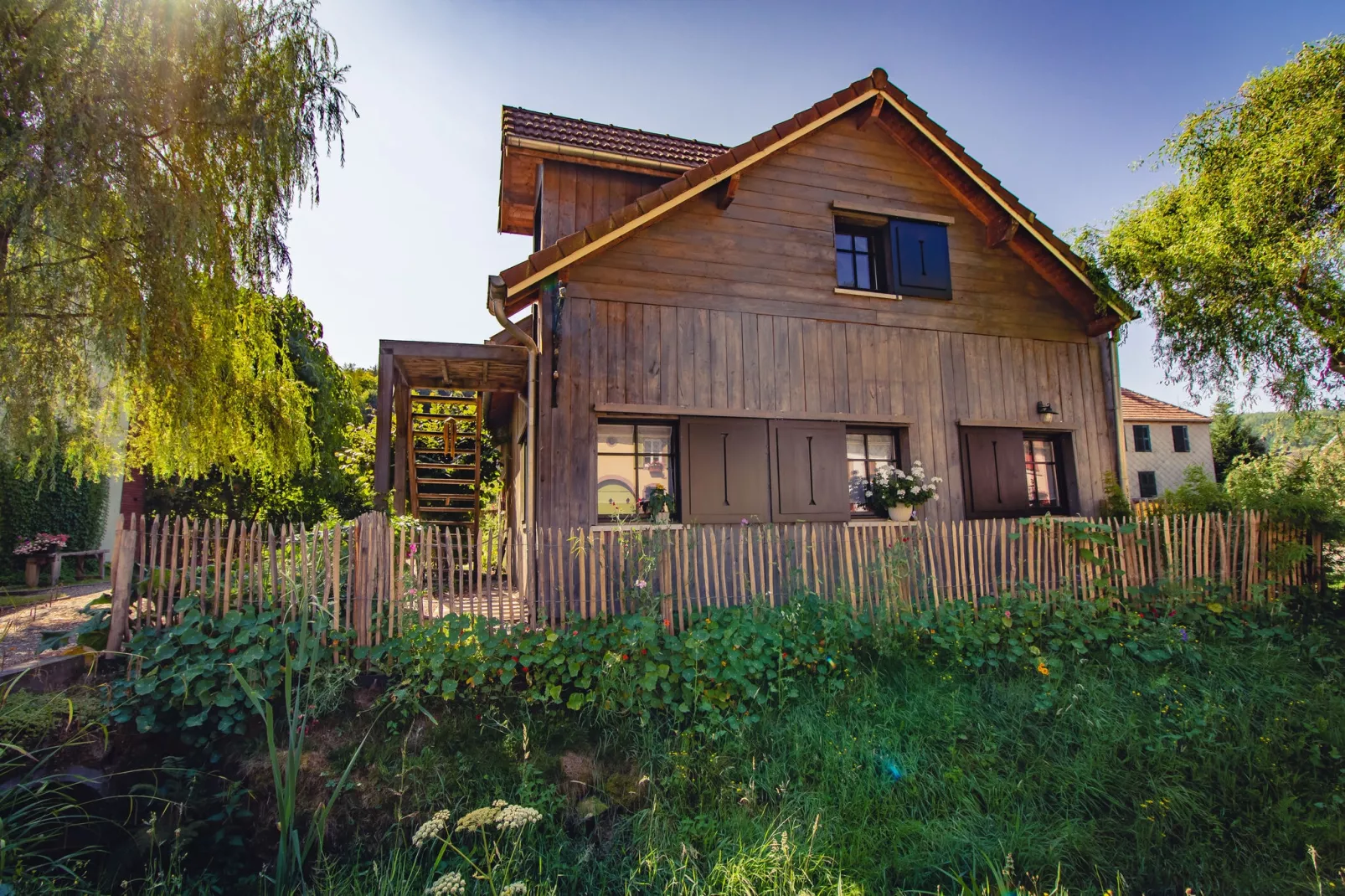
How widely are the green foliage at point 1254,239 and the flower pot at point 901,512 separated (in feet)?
16.7

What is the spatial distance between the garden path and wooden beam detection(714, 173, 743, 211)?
6.87m

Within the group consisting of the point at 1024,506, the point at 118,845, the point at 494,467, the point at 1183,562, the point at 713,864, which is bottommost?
the point at 713,864

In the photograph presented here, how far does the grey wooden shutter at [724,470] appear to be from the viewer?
22.6 feet

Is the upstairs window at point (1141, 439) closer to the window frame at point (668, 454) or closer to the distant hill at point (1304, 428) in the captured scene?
the distant hill at point (1304, 428)

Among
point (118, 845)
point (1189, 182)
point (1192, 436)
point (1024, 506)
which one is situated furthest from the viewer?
Result: point (1192, 436)

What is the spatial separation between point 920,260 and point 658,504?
4.85 meters

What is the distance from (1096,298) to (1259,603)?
426 cm

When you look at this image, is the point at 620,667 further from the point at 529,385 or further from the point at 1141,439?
the point at 1141,439

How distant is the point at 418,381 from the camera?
8.05 m

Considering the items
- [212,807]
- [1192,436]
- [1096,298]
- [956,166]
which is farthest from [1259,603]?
[1192,436]

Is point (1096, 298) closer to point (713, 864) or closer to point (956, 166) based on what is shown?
point (956, 166)

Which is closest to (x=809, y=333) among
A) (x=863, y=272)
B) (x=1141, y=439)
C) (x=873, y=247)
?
(x=863, y=272)

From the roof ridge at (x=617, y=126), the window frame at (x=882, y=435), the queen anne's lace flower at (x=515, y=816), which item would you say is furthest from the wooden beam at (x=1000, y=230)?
the queen anne's lace flower at (x=515, y=816)

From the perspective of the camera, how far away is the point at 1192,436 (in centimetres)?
2612
